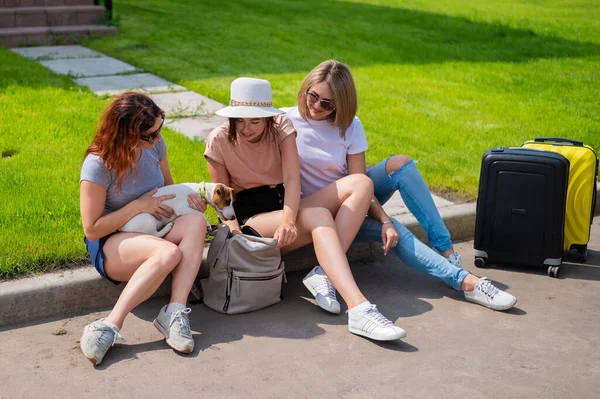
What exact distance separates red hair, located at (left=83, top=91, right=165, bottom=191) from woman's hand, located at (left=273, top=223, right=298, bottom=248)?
857mm

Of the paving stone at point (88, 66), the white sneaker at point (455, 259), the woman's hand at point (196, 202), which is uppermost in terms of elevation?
the paving stone at point (88, 66)

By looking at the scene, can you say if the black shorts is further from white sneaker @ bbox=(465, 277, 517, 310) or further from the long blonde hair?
white sneaker @ bbox=(465, 277, 517, 310)

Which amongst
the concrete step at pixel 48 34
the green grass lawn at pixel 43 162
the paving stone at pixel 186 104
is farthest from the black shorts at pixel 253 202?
the concrete step at pixel 48 34

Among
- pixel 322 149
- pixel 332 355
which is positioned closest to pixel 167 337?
pixel 332 355

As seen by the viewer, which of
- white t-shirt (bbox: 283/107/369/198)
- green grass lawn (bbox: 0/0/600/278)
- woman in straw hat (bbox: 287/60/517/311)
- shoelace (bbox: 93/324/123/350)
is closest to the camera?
shoelace (bbox: 93/324/123/350)

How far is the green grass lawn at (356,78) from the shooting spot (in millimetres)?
5762

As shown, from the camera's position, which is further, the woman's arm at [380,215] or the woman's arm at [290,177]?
the woman's arm at [380,215]

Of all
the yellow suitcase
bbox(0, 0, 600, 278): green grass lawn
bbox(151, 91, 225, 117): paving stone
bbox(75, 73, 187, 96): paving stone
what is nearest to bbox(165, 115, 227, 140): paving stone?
bbox(151, 91, 225, 117): paving stone

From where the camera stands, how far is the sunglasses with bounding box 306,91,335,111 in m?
4.89

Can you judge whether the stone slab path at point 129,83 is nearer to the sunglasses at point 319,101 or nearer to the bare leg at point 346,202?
the sunglasses at point 319,101

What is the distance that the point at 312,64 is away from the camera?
9.81 meters

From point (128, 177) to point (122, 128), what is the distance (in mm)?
295

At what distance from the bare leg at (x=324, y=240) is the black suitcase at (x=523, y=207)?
45.7 inches

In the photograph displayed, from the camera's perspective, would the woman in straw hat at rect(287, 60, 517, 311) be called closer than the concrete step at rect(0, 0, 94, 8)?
Yes
